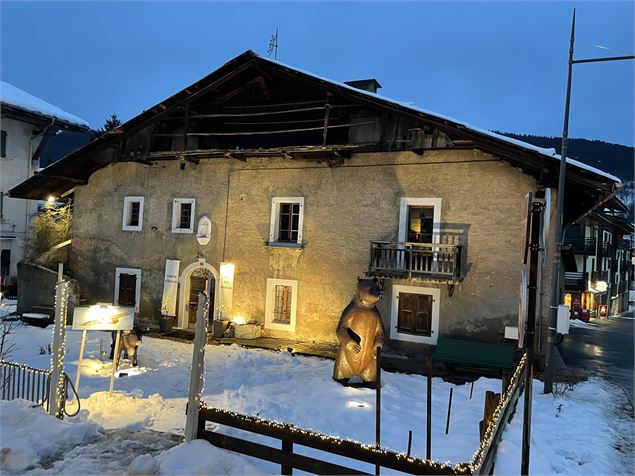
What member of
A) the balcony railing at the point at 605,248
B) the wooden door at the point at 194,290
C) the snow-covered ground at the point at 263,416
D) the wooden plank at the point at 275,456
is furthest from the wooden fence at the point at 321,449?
the balcony railing at the point at 605,248

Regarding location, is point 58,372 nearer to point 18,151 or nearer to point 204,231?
point 204,231

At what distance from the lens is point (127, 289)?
18906mm

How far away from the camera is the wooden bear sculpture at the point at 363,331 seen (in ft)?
34.3

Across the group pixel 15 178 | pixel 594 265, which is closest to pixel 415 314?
pixel 594 265

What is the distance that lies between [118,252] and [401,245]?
1198 centimetres

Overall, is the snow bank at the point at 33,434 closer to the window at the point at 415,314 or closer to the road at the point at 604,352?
the window at the point at 415,314

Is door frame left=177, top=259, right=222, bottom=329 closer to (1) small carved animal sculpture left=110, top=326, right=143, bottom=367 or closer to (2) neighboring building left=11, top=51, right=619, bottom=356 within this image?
(2) neighboring building left=11, top=51, right=619, bottom=356

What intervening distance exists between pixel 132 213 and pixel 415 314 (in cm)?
1238

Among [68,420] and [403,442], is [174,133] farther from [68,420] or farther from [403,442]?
[403,442]

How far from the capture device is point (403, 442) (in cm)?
765

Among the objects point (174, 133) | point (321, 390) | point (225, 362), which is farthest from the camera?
point (174, 133)

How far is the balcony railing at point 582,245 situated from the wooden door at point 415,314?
17304 millimetres

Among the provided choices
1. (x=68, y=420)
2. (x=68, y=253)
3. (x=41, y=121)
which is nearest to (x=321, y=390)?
(x=68, y=420)

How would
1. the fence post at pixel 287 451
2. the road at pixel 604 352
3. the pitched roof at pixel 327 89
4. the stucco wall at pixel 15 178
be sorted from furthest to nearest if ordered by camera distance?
the stucco wall at pixel 15 178 → the road at pixel 604 352 → the pitched roof at pixel 327 89 → the fence post at pixel 287 451
